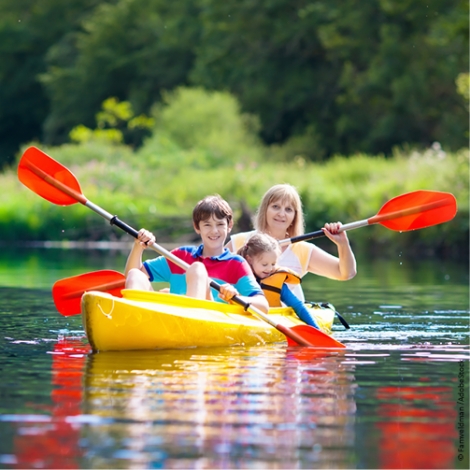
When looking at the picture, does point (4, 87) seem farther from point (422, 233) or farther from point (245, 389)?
point (245, 389)

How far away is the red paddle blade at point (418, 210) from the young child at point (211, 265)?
6.49ft

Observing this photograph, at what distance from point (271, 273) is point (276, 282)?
105 mm

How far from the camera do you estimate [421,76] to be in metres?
32.9

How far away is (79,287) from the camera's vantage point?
8586mm

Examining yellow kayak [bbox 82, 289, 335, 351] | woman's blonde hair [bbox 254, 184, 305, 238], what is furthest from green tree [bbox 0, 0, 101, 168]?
yellow kayak [bbox 82, 289, 335, 351]

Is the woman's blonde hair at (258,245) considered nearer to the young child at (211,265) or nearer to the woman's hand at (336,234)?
the young child at (211,265)

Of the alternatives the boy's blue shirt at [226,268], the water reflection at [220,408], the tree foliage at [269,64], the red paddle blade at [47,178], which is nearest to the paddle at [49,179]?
the red paddle blade at [47,178]

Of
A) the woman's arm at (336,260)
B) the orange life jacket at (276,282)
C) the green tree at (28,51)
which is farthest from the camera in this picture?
the green tree at (28,51)

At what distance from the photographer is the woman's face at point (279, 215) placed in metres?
8.50

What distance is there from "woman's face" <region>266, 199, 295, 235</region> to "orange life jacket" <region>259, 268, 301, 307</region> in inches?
19.7

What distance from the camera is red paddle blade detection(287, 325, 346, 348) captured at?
24.9 feet

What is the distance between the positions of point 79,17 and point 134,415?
46.2 m

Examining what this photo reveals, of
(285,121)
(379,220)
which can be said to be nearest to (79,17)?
(285,121)

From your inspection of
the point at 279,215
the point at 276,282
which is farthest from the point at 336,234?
the point at 276,282
